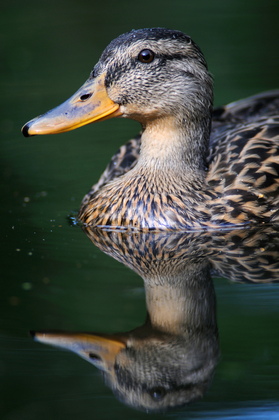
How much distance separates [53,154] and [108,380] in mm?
4314

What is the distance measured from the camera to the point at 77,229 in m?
6.47

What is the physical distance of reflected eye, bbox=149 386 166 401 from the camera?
3972 millimetres

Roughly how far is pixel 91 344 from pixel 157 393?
492mm

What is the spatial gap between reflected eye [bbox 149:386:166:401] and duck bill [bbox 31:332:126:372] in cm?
25

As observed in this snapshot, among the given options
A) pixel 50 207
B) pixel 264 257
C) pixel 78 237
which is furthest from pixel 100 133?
pixel 264 257

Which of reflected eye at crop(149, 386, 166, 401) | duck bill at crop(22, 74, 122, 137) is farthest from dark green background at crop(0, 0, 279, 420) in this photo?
duck bill at crop(22, 74, 122, 137)

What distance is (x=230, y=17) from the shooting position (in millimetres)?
12109

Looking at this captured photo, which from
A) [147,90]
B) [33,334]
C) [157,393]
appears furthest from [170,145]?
[157,393]

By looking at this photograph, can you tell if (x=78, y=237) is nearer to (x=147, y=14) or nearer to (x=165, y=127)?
(x=165, y=127)

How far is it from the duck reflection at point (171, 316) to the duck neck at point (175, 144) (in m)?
0.62

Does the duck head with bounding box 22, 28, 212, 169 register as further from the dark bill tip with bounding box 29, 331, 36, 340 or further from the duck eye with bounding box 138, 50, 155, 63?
the dark bill tip with bounding box 29, 331, 36, 340

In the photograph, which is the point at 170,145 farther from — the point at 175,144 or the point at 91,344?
the point at 91,344

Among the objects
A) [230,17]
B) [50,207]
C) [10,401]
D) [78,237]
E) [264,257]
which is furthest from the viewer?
[230,17]

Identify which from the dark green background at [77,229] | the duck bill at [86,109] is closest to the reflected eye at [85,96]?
the duck bill at [86,109]
